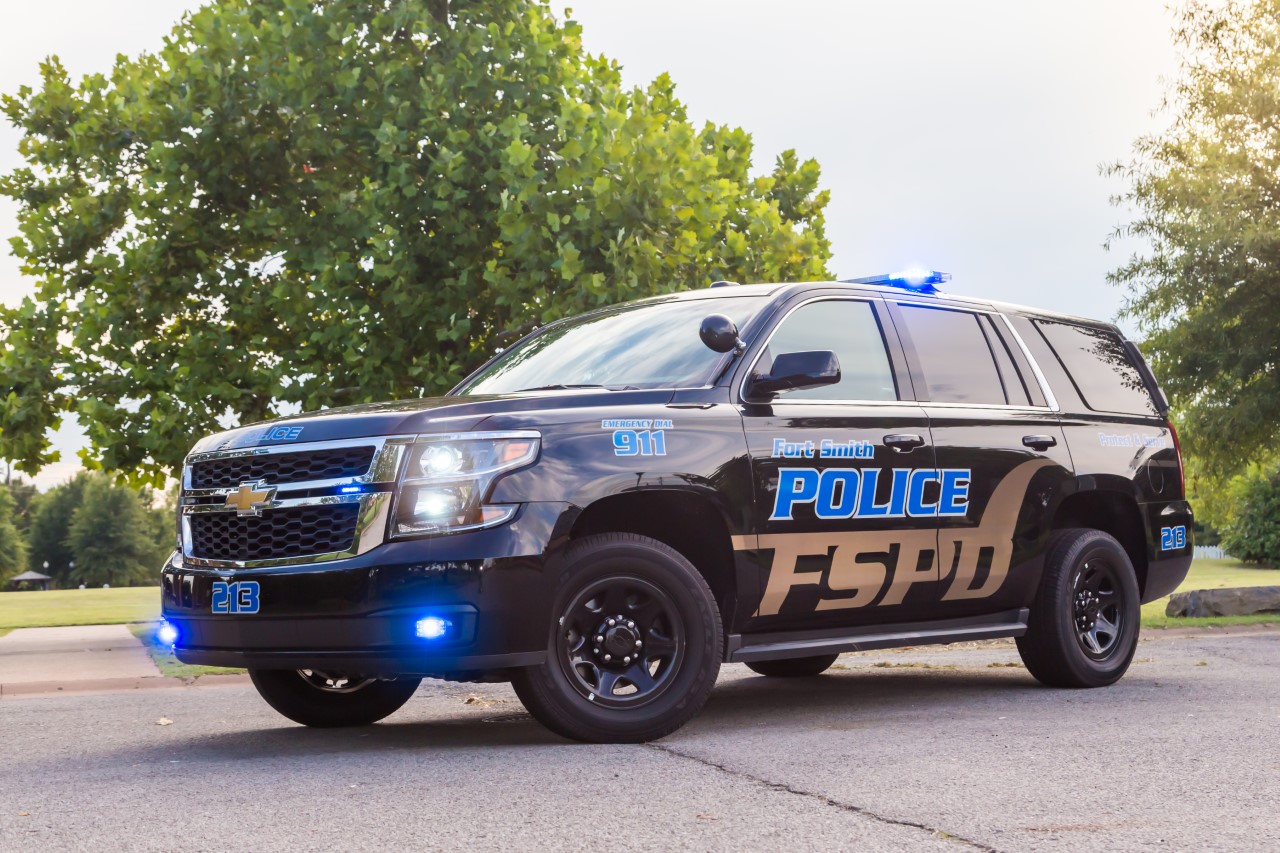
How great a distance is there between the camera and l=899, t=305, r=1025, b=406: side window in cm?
791

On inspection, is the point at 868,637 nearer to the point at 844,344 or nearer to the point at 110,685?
the point at 844,344

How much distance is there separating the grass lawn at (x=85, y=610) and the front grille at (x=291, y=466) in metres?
12.0

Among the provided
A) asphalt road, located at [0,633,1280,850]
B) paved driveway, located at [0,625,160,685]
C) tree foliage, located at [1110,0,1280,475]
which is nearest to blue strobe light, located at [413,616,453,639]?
asphalt road, located at [0,633,1280,850]

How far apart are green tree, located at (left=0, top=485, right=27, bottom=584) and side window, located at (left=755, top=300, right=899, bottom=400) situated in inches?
4793

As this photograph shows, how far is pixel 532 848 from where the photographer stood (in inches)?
175

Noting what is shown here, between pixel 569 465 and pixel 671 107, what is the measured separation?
1447 centimetres

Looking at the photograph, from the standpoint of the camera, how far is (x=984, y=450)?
7875 millimetres

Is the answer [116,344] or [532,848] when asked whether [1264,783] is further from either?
[116,344]

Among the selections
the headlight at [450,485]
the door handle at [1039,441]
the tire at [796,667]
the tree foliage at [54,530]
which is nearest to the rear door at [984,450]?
the door handle at [1039,441]

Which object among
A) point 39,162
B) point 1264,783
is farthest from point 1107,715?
point 39,162

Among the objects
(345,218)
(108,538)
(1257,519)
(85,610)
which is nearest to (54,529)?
(108,538)

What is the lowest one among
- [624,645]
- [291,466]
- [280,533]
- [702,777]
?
[702,777]

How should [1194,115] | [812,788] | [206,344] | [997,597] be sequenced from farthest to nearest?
1. [1194,115]
2. [206,344]
3. [997,597]
4. [812,788]

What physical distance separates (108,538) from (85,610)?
338 feet
